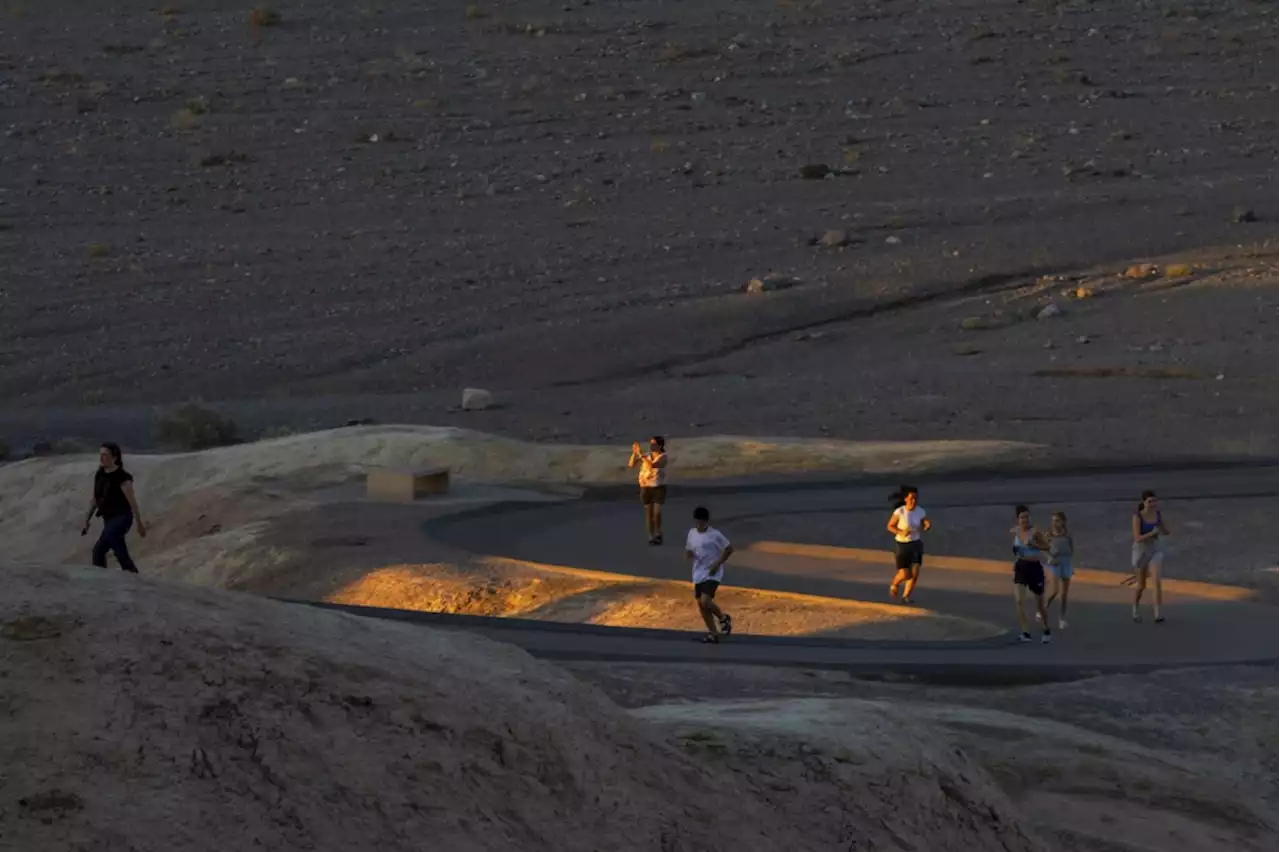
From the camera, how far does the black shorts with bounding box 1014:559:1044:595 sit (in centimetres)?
1852

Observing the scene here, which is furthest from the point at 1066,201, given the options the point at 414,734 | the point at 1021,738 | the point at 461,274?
Result: the point at 414,734

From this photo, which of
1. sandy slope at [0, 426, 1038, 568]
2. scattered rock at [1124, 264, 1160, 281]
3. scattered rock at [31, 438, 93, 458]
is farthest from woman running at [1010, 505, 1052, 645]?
scattered rock at [1124, 264, 1160, 281]

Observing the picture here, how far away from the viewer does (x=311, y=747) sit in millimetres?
8039

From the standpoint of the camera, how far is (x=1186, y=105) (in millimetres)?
58938

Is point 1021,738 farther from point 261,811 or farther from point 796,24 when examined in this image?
point 796,24

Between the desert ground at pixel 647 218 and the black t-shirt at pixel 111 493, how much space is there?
15.5m

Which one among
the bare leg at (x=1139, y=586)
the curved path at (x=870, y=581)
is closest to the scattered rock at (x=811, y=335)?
the curved path at (x=870, y=581)

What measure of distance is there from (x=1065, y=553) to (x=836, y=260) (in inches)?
1166

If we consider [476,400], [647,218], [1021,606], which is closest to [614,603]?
[1021,606]

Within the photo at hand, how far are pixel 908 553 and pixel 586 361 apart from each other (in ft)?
76.4

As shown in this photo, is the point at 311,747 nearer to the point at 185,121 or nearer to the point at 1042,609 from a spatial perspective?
the point at 1042,609

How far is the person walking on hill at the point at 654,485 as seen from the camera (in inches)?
912

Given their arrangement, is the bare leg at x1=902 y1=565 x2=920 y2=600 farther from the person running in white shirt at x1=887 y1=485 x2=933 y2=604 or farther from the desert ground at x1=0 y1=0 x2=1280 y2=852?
the desert ground at x1=0 y1=0 x2=1280 y2=852

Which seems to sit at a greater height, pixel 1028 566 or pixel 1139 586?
pixel 1028 566
